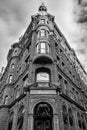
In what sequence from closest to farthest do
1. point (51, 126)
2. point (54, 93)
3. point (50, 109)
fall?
point (51, 126) < point (50, 109) < point (54, 93)

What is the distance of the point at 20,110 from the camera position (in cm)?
1809

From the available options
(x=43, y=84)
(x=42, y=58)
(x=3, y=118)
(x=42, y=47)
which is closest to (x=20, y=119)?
(x=43, y=84)

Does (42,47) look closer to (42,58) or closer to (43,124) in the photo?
(42,58)

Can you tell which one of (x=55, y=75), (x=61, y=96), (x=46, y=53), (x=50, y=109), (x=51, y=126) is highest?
(x=46, y=53)

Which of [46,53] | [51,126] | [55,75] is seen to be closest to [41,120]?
[51,126]

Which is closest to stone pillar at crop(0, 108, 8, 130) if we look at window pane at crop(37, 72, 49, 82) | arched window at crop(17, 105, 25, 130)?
arched window at crop(17, 105, 25, 130)

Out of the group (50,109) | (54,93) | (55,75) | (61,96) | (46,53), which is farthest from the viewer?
(46,53)

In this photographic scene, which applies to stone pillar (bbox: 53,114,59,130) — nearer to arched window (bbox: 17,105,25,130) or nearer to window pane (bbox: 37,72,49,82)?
Answer: arched window (bbox: 17,105,25,130)

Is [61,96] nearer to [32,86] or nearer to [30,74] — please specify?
[32,86]

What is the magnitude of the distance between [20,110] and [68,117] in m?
7.07

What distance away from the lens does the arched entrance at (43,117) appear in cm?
1471

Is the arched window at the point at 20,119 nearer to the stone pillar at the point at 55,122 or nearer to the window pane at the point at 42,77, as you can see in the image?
the stone pillar at the point at 55,122

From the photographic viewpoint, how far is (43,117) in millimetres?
15070

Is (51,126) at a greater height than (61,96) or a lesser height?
lesser
